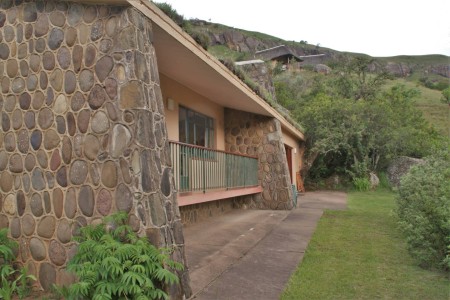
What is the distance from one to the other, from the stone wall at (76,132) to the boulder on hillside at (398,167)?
1870 cm

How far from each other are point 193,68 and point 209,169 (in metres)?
2.59

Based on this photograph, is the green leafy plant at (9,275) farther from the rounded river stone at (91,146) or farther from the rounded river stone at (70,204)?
the rounded river stone at (91,146)

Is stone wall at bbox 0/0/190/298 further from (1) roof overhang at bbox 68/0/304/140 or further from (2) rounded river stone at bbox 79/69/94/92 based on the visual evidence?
(1) roof overhang at bbox 68/0/304/140

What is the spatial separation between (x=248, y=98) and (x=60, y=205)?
271 inches

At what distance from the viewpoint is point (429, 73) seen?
91.6 metres

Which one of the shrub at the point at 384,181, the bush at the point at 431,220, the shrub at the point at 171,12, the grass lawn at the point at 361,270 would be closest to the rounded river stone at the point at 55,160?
the shrub at the point at 171,12

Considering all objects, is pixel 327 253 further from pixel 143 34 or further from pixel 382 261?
pixel 143 34

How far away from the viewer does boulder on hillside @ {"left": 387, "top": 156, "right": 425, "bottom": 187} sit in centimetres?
2077

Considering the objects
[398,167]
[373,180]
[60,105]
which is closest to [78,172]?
[60,105]

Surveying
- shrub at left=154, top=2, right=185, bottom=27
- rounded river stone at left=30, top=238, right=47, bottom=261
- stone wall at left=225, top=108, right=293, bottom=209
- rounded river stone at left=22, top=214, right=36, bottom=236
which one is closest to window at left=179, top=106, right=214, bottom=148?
stone wall at left=225, top=108, right=293, bottom=209

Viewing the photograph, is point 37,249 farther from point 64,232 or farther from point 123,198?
point 123,198

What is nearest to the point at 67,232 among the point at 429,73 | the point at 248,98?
the point at 248,98

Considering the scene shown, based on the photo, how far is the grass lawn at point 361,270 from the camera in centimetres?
480

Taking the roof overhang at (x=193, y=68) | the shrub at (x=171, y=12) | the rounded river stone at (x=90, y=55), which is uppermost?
the shrub at (x=171, y=12)
